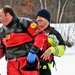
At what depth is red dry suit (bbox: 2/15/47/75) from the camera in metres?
3.46

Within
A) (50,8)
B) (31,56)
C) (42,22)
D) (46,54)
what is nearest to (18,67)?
(31,56)

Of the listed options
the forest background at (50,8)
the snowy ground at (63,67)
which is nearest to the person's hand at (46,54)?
the snowy ground at (63,67)

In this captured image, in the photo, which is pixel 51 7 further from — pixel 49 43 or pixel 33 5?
pixel 49 43

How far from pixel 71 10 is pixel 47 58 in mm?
24394

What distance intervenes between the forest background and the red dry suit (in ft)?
65.3

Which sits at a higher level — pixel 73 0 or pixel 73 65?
pixel 73 65

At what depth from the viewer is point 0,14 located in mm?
3543

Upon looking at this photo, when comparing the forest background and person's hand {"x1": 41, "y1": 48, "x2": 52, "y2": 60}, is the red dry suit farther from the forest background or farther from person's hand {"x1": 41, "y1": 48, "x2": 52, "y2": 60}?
the forest background

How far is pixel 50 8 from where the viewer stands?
2606 centimetres

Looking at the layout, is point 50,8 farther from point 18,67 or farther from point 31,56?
point 31,56

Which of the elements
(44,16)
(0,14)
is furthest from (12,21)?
(44,16)

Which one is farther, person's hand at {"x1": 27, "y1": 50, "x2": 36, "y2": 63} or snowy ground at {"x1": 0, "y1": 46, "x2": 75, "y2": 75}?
snowy ground at {"x1": 0, "y1": 46, "x2": 75, "y2": 75}

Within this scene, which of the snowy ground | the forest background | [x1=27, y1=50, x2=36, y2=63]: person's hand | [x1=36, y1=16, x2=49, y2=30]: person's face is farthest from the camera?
the forest background

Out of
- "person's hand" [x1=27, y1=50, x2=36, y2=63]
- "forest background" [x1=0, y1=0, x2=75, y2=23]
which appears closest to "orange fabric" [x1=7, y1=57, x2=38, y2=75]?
"person's hand" [x1=27, y1=50, x2=36, y2=63]
